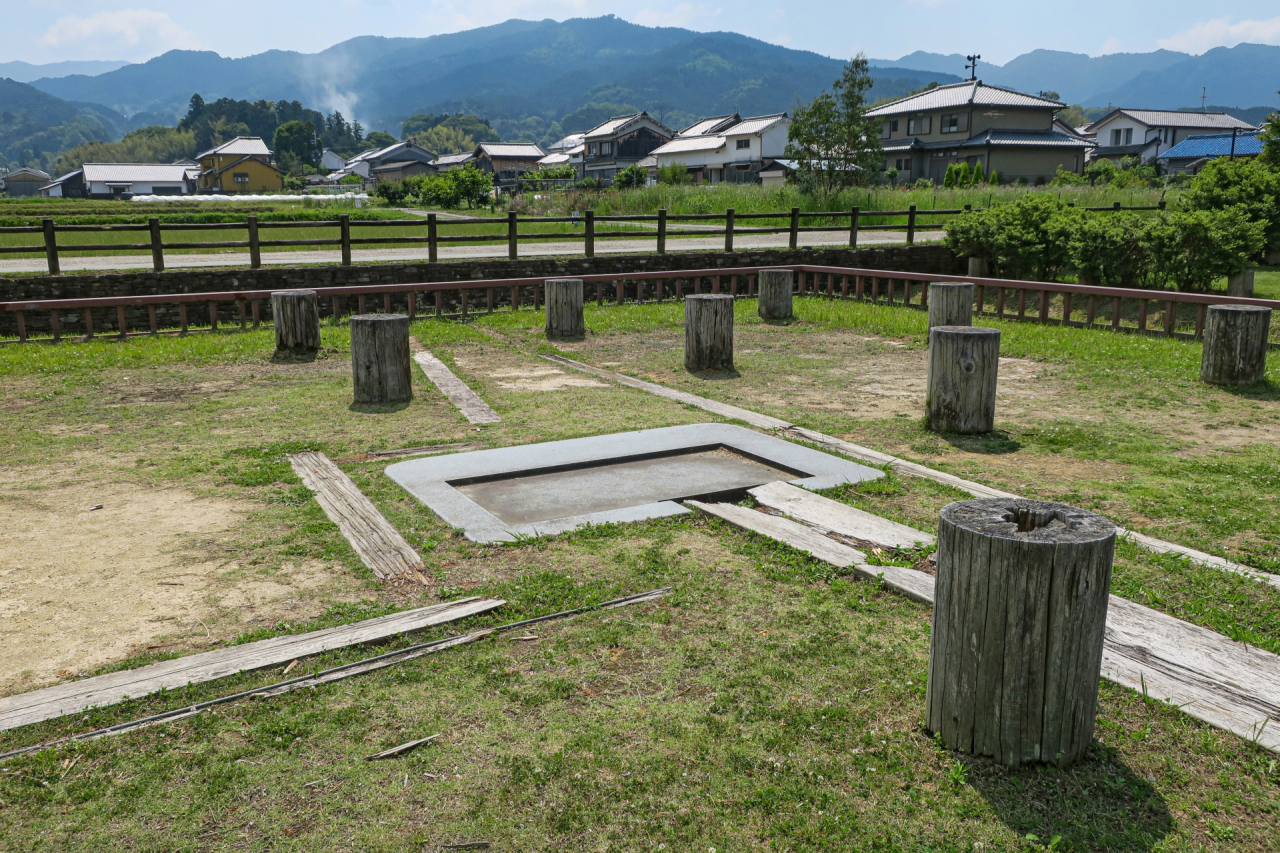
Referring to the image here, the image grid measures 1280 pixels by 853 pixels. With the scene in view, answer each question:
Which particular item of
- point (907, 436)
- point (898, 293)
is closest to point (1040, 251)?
point (898, 293)

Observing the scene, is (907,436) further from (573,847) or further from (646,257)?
(646,257)

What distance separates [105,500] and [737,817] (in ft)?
14.7

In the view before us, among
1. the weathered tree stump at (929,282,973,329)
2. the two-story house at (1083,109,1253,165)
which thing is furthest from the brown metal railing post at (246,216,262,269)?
the two-story house at (1083,109,1253,165)

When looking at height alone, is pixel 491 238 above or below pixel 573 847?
above

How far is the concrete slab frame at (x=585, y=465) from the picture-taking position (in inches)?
194

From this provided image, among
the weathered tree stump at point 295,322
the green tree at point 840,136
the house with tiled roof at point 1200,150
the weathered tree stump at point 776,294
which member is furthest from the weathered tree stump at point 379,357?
the house with tiled roof at point 1200,150

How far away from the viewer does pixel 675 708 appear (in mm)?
3143

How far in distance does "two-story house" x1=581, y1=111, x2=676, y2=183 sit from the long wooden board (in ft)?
266

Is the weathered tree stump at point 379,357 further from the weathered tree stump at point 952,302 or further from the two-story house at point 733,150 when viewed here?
the two-story house at point 733,150

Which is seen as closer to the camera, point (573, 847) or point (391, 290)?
point (573, 847)

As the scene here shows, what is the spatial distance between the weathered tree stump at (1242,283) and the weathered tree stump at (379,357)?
12.5 meters

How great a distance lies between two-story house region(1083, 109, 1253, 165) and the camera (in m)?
82.1

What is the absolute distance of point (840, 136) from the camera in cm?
3878

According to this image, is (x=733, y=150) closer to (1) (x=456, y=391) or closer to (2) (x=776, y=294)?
(2) (x=776, y=294)
